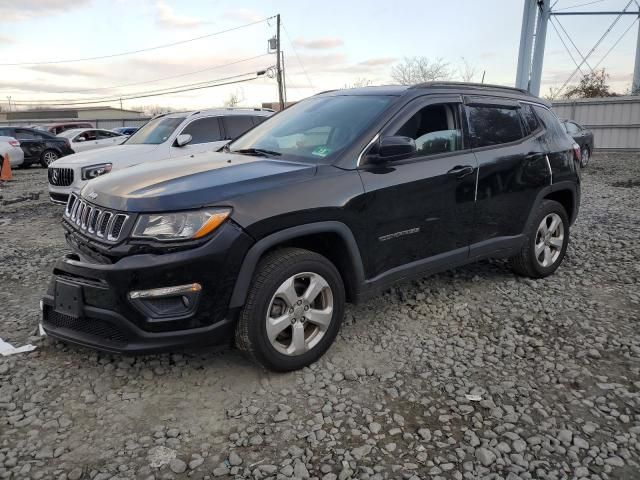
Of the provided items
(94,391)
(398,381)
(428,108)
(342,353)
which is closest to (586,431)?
(398,381)

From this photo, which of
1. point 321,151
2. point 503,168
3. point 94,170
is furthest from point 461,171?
point 94,170

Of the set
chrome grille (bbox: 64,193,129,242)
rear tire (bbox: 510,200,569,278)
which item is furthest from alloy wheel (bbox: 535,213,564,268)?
chrome grille (bbox: 64,193,129,242)

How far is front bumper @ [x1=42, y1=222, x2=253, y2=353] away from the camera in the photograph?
2723 millimetres

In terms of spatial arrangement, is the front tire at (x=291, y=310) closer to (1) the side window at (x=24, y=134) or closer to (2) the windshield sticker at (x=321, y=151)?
(2) the windshield sticker at (x=321, y=151)

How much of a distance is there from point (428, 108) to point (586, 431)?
2429 mm

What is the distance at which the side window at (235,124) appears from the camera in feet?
28.1

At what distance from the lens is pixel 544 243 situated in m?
4.86

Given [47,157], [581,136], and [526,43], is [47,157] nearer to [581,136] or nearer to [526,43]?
[581,136]

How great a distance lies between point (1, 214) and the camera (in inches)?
350

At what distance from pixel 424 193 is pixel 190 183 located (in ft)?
5.51

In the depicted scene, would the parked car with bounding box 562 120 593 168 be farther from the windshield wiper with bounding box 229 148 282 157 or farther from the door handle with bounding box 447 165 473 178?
the windshield wiper with bounding box 229 148 282 157

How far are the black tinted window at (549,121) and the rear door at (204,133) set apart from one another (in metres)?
4.96

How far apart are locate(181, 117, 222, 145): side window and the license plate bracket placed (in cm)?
544

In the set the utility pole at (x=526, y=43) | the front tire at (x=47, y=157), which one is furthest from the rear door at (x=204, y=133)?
the utility pole at (x=526, y=43)
